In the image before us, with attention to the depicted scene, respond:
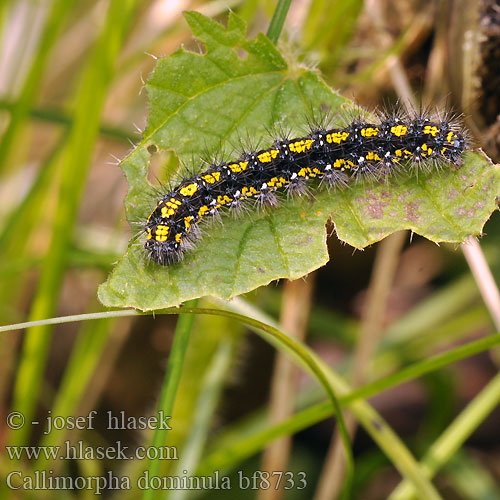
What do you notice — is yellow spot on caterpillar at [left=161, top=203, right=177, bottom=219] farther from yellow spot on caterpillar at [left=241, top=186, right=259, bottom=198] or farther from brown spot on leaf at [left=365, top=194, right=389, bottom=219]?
brown spot on leaf at [left=365, top=194, right=389, bottom=219]

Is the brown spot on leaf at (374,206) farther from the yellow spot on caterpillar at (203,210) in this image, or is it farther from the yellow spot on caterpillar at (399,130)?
the yellow spot on caterpillar at (203,210)

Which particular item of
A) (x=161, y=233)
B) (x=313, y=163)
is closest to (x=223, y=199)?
(x=161, y=233)

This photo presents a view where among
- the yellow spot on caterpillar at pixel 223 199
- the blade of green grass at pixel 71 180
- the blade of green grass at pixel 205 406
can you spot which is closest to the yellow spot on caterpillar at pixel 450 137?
the yellow spot on caterpillar at pixel 223 199

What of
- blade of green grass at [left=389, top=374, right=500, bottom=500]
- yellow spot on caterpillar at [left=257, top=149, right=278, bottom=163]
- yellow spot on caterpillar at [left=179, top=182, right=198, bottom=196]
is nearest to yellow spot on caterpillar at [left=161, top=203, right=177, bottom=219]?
yellow spot on caterpillar at [left=179, top=182, right=198, bottom=196]

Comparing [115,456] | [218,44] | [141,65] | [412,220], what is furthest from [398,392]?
[141,65]

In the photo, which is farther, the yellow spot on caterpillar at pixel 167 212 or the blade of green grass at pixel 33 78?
the blade of green grass at pixel 33 78
